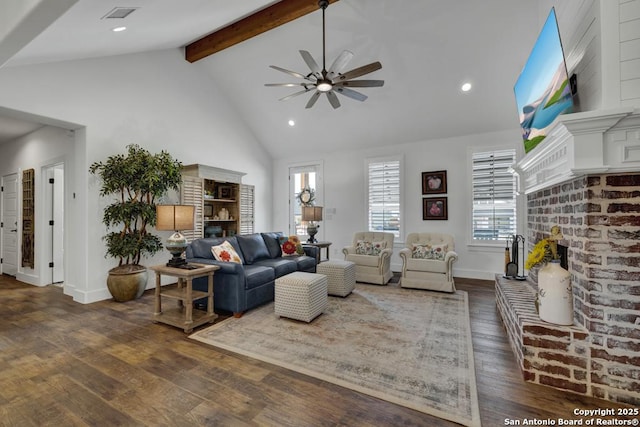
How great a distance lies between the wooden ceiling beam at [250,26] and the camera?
394 centimetres

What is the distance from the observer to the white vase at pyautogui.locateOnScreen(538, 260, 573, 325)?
2.07m

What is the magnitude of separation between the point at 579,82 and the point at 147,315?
4.90m

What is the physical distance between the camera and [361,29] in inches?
165

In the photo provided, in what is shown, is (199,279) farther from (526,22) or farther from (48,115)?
(526,22)

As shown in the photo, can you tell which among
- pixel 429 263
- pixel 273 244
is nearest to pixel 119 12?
pixel 273 244

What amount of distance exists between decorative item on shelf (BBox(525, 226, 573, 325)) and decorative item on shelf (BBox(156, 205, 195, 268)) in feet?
11.1

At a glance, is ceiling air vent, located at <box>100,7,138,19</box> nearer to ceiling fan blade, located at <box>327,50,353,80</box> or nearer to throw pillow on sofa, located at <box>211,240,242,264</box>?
ceiling fan blade, located at <box>327,50,353,80</box>

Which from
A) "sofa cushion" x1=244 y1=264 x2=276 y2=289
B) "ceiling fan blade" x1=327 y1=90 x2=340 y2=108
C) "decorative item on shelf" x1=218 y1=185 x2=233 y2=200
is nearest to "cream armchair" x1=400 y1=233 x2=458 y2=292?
"sofa cushion" x1=244 y1=264 x2=276 y2=289

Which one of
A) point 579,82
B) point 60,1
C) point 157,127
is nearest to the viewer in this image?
point 60,1

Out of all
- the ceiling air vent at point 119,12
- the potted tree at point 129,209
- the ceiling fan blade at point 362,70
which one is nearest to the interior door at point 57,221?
the potted tree at point 129,209

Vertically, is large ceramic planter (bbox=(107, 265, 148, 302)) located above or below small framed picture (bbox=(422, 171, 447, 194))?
below

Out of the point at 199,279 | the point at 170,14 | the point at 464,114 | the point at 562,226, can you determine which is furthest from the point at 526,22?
the point at 199,279

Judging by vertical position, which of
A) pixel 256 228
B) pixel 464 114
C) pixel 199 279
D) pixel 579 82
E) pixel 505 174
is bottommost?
pixel 199 279

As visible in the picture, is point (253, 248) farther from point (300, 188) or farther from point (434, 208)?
point (434, 208)
